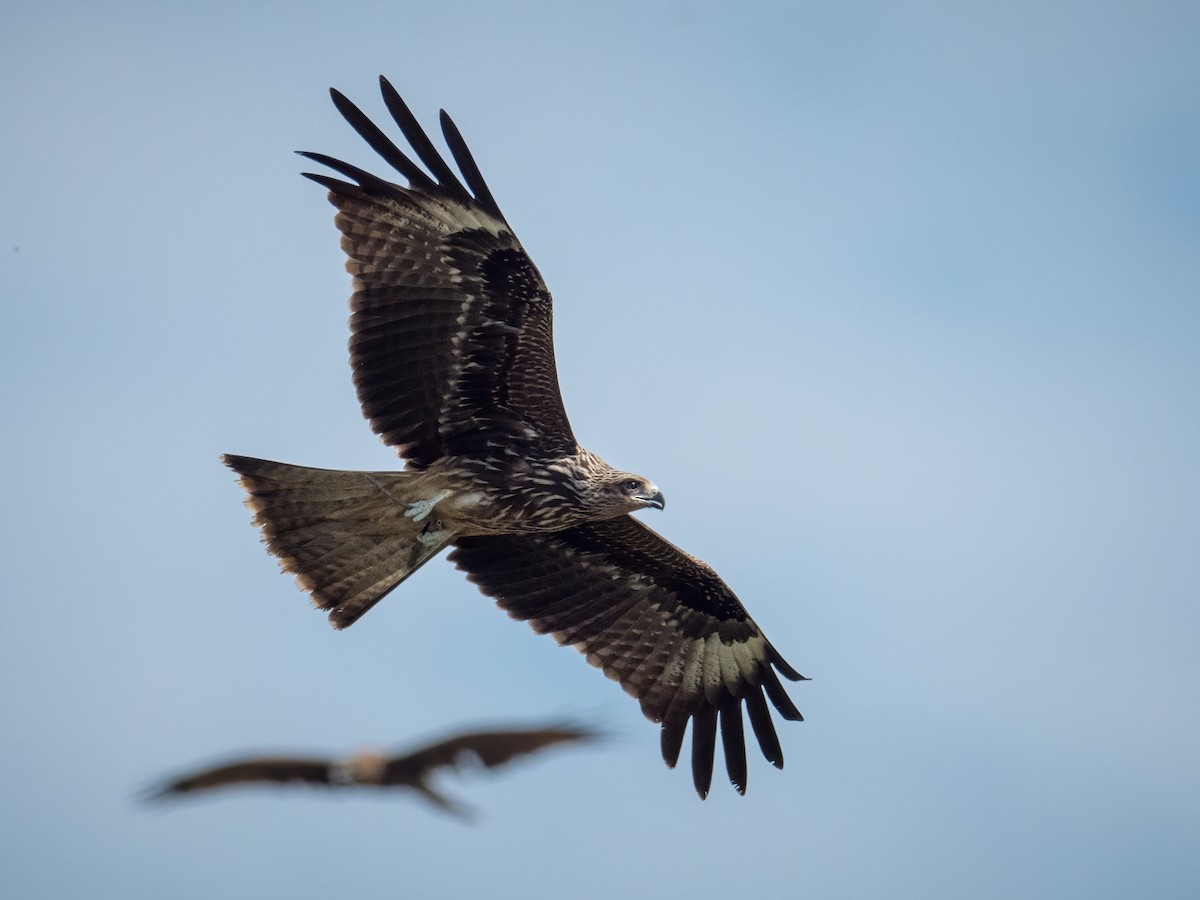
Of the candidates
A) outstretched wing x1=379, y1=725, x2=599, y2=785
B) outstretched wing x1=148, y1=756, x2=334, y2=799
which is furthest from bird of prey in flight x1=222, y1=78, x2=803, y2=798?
outstretched wing x1=379, y1=725, x2=599, y2=785

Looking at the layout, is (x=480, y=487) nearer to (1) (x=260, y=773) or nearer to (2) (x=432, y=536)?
(2) (x=432, y=536)

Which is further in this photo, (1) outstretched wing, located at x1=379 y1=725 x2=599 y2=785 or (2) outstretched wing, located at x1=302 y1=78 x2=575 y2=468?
(2) outstretched wing, located at x1=302 y1=78 x2=575 y2=468

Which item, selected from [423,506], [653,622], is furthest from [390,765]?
[653,622]

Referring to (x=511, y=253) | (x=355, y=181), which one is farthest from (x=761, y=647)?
(x=355, y=181)

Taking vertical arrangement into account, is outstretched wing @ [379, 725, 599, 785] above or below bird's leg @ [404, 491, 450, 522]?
below

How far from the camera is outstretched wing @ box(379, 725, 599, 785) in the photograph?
227 inches

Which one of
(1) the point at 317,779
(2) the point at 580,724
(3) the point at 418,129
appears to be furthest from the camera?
(3) the point at 418,129

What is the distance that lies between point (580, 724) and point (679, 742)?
638 centimetres

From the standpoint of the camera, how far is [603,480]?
11.2 meters

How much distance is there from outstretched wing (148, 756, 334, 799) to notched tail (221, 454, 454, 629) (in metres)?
4.86

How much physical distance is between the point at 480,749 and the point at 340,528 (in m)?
5.42

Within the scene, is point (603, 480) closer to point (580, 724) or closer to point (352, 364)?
point (352, 364)

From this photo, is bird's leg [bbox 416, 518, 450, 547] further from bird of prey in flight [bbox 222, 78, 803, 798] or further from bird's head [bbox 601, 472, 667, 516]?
bird's head [bbox 601, 472, 667, 516]

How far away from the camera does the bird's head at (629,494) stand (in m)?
11.2
